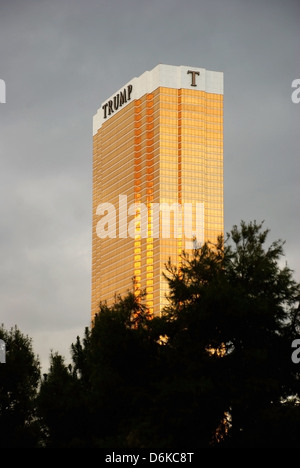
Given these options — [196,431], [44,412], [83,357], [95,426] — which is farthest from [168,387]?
[83,357]

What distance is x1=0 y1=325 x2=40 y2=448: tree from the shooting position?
73.8 meters

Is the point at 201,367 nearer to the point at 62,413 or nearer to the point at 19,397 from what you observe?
the point at 62,413

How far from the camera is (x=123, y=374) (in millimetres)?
61938

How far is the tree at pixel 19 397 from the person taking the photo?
7381cm

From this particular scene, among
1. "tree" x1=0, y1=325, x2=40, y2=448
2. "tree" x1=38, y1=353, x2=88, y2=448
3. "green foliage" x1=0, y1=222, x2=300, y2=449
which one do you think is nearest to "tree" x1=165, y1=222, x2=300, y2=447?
"green foliage" x1=0, y1=222, x2=300, y2=449

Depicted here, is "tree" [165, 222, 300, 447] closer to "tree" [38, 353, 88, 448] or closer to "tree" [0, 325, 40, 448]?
"tree" [38, 353, 88, 448]

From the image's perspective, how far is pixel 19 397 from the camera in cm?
7825

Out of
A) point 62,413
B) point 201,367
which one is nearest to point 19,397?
point 62,413

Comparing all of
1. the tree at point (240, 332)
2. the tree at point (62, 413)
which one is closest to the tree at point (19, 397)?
the tree at point (62, 413)

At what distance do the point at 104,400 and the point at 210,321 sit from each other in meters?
9.17

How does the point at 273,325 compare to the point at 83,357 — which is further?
the point at 83,357

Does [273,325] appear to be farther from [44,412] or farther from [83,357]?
[83,357]
